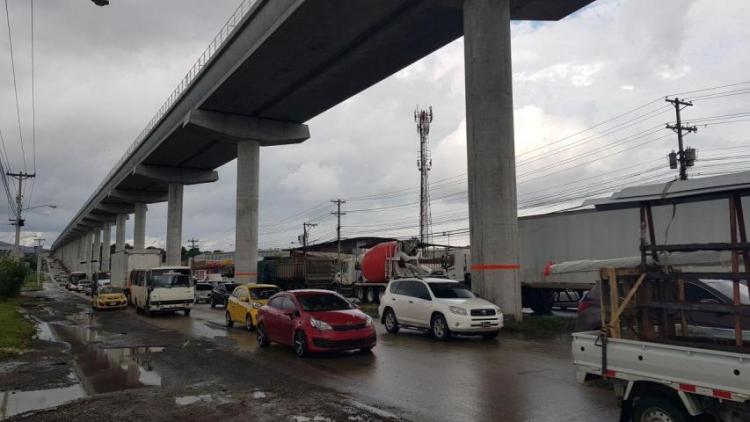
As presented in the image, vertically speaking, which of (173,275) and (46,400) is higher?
(173,275)

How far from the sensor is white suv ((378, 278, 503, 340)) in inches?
588

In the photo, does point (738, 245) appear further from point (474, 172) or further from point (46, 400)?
point (474, 172)

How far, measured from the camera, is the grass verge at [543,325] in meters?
16.7

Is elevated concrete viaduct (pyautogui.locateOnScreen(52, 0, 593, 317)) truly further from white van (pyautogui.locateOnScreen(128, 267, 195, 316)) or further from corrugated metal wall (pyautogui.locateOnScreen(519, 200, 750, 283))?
white van (pyautogui.locateOnScreen(128, 267, 195, 316))

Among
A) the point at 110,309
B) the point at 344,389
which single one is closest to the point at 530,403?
the point at 344,389

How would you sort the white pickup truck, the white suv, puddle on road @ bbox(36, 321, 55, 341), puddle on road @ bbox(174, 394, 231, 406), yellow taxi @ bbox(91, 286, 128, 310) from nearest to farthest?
1. the white pickup truck
2. puddle on road @ bbox(174, 394, 231, 406)
3. the white suv
4. puddle on road @ bbox(36, 321, 55, 341)
5. yellow taxi @ bbox(91, 286, 128, 310)

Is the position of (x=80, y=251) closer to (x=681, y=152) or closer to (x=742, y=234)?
(x=681, y=152)

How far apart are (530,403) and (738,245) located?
3747 mm

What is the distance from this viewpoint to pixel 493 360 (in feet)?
39.0

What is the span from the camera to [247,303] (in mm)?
19297

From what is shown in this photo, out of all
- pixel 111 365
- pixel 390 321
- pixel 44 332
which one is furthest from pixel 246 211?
pixel 111 365

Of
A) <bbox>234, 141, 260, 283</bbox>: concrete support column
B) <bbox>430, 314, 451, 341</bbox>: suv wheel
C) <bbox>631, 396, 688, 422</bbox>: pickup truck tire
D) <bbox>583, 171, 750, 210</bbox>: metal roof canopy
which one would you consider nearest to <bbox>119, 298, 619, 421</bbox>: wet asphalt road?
<bbox>430, 314, 451, 341</bbox>: suv wheel

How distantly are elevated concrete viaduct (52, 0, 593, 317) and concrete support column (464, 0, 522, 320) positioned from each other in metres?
0.04

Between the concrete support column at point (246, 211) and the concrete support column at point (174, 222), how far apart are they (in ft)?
60.1
